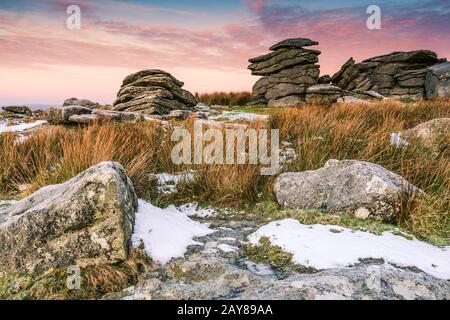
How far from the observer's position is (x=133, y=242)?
325 cm

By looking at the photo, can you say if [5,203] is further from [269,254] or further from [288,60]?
[288,60]

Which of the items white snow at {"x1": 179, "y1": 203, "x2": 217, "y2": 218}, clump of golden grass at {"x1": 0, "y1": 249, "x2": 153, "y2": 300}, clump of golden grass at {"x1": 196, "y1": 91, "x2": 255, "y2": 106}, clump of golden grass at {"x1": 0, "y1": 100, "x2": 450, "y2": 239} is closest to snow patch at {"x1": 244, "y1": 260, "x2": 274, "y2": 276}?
clump of golden grass at {"x1": 0, "y1": 249, "x2": 153, "y2": 300}

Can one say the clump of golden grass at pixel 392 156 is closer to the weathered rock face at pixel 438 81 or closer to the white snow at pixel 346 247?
the white snow at pixel 346 247

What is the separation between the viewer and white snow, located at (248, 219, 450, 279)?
10.5ft

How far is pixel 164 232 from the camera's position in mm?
3615

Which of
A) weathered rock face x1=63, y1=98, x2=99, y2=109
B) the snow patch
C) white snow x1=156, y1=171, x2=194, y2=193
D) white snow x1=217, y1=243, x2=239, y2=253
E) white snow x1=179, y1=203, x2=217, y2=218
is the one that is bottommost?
the snow patch

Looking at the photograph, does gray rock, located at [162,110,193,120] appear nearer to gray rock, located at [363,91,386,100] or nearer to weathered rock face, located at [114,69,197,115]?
weathered rock face, located at [114,69,197,115]

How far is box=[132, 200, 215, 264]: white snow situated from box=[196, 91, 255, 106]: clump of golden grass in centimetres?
1663

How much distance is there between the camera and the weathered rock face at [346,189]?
4188 mm

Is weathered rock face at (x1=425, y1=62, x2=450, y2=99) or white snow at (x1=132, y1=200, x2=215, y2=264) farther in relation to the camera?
weathered rock face at (x1=425, y1=62, x2=450, y2=99)

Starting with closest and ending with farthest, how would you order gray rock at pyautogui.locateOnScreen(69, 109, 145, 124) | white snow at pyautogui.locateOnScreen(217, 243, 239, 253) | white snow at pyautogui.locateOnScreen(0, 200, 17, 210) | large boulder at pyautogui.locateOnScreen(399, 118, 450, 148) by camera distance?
white snow at pyautogui.locateOnScreen(217, 243, 239, 253) → white snow at pyautogui.locateOnScreen(0, 200, 17, 210) → large boulder at pyautogui.locateOnScreen(399, 118, 450, 148) → gray rock at pyautogui.locateOnScreen(69, 109, 145, 124)

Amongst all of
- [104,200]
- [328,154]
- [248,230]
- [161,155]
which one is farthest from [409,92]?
[104,200]

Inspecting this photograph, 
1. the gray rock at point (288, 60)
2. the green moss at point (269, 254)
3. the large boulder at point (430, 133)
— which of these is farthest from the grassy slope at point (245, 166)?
the gray rock at point (288, 60)
